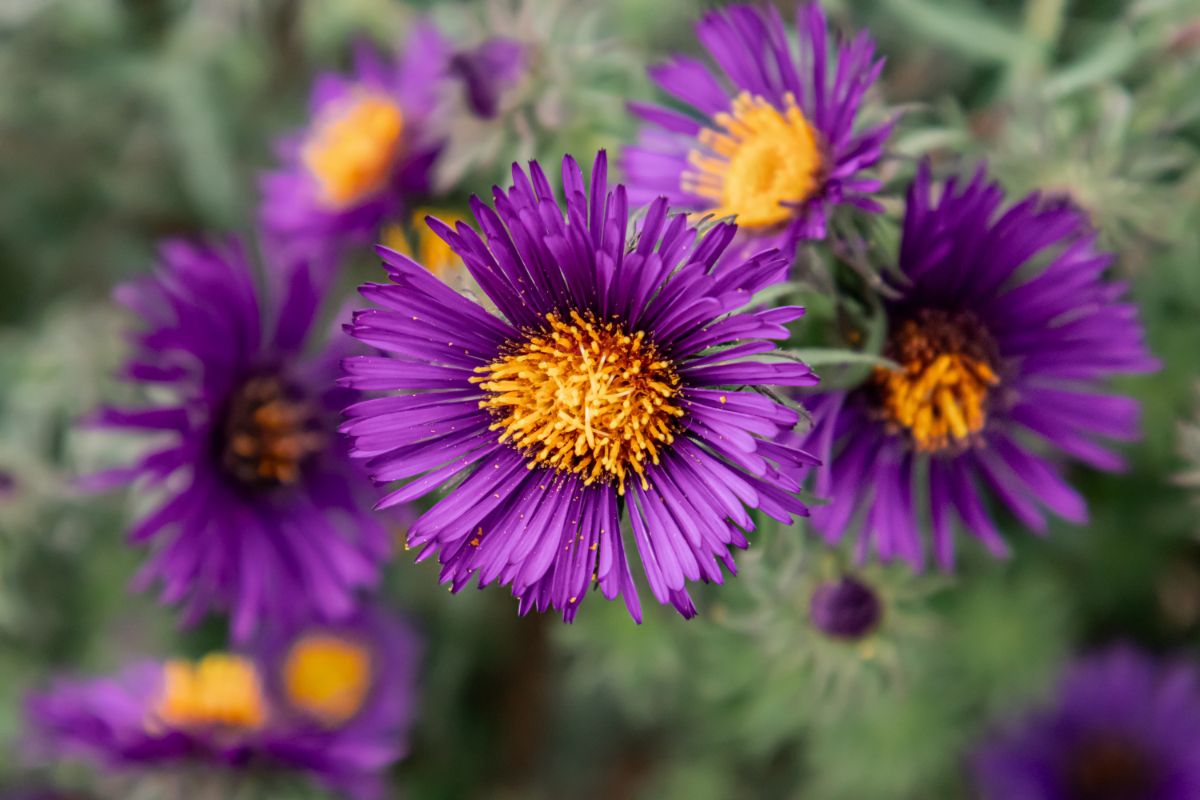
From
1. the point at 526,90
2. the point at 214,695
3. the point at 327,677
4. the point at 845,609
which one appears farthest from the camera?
the point at 327,677

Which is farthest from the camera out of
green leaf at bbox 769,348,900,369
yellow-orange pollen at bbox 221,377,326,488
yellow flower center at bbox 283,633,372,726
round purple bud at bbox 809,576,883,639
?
yellow flower center at bbox 283,633,372,726

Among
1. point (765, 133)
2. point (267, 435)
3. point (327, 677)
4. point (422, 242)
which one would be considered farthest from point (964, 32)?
point (327, 677)

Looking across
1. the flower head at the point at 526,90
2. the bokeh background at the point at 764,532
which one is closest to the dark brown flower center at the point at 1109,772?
the bokeh background at the point at 764,532

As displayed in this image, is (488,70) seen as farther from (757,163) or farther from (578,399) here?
(578,399)

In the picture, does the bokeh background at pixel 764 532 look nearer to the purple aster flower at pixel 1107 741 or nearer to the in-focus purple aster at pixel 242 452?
the purple aster flower at pixel 1107 741

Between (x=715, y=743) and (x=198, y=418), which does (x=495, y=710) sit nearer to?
(x=715, y=743)

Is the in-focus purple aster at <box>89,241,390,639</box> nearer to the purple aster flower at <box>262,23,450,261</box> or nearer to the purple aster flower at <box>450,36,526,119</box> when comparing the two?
the purple aster flower at <box>262,23,450,261</box>

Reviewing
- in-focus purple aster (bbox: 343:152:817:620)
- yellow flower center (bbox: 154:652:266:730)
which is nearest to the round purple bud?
in-focus purple aster (bbox: 343:152:817:620)
